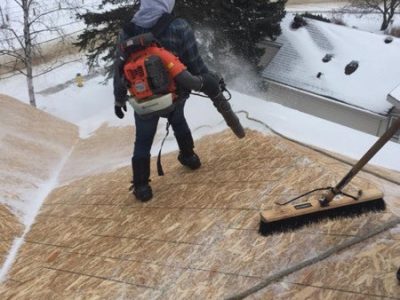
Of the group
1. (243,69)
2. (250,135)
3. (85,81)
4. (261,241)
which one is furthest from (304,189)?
(85,81)

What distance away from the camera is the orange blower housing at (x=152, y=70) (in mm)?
3758

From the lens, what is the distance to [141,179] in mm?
4648

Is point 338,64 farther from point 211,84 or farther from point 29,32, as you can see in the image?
point 211,84

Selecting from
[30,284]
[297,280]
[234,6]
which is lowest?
[234,6]

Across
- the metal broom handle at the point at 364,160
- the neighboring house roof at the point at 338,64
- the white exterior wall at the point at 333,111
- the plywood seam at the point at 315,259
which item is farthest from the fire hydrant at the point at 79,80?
the plywood seam at the point at 315,259

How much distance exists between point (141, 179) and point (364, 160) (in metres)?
2.32

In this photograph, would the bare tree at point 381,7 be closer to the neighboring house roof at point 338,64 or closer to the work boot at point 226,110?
the neighboring house roof at point 338,64

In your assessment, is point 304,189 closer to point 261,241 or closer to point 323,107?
point 261,241

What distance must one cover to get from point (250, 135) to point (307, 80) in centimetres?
1774

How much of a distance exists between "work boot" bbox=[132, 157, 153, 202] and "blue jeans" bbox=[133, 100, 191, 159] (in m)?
0.06

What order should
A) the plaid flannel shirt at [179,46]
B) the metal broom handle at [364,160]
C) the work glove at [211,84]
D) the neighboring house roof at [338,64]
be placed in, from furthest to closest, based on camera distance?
the neighboring house roof at [338,64] → the work glove at [211,84] → the plaid flannel shirt at [179,46] → the metal broom handle at [364,160]

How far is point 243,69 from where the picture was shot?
70.6 ft

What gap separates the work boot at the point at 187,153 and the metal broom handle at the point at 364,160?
1.84 metres

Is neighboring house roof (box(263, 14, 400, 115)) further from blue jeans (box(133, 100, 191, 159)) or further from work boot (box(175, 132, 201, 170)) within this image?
blue jeans (box(133, 100, 191, 159))
